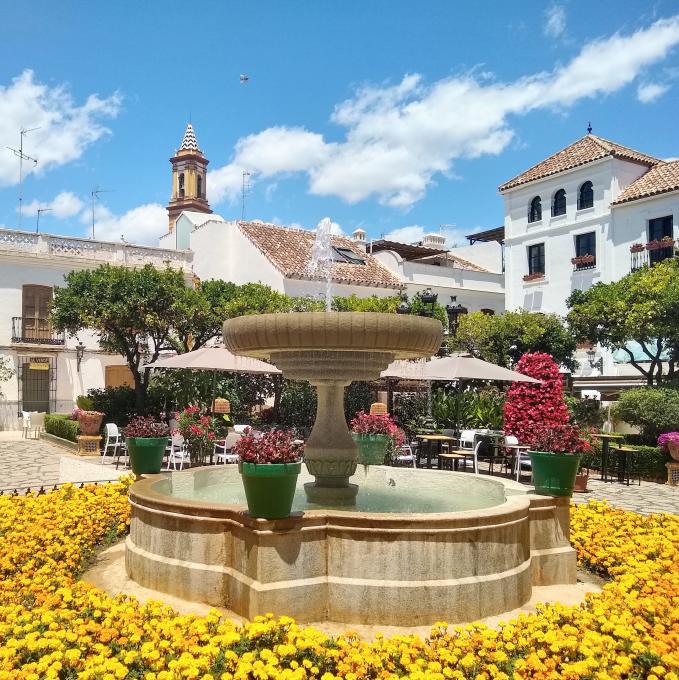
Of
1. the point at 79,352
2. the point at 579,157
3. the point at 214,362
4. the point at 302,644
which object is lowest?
the point at 302,644

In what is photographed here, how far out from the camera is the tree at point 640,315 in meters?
18.7

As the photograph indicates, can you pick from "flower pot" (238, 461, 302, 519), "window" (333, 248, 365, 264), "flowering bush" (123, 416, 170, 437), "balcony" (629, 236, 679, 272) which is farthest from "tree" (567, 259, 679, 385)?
"flower pot" (238, 461, 302, 519)

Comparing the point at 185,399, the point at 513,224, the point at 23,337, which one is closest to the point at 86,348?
the point at 23,337

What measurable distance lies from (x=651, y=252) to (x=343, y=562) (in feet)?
83.8

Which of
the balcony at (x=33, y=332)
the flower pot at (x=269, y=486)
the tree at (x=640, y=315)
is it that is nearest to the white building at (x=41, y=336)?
the balcony at (x=33, y=332)

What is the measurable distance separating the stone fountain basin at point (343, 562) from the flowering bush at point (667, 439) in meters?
10.6

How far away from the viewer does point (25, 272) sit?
27266mm

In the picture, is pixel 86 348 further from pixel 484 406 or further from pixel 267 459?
pixel 267 459

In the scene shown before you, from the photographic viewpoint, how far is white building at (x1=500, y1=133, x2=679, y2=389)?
2684 cm

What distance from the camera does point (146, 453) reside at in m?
7.30

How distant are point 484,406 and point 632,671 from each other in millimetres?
15363

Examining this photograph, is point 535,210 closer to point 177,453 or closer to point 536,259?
point 536,259

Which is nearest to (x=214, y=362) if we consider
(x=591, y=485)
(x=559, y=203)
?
(x=591, y=485)

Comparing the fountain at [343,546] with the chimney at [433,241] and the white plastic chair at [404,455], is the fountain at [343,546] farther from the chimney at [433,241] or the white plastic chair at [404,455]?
the chimney at [433,241]
